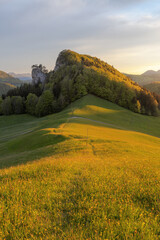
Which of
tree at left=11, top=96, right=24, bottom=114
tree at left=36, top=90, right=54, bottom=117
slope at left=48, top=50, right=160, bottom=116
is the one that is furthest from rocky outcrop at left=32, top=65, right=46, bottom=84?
tree at left=36, top=90, right=54, bottom=117

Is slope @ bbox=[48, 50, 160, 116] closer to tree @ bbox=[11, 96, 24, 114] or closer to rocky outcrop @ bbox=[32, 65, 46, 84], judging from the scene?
tree @ bbox=[11, 96, 24, 114]

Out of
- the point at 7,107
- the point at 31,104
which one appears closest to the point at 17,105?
the point at 7,107

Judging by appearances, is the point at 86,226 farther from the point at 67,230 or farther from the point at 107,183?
the point at 107,183

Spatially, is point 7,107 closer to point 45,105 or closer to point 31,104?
point 31,104

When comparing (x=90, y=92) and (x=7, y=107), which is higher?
(x=90, y=92)

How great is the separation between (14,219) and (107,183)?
3.97 m

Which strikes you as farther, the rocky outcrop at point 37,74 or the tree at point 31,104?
the rocky outcrop at point 37,74

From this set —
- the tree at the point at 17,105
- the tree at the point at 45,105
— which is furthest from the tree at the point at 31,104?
the tree at the point at 45,105

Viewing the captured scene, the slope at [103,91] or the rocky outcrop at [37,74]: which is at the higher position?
Result: the rocky outcrop at [37,74]

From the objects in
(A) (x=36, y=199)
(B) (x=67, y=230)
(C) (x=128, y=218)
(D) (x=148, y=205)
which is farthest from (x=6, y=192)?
(D) (x=148, y=205)

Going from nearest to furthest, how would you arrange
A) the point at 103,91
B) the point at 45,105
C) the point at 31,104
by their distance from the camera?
the point at 103,91, the point at 45,105, the point at 31,104

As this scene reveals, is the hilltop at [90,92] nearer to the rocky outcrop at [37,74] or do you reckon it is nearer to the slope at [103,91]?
the slope at [103,91]

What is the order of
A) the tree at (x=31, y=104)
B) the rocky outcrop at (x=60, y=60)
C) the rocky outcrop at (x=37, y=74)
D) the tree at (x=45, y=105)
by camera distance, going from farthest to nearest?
the rocky outcrop at (x=37, y=74)
the rocky outcrop at (x=60, y=60)
the tree at (x=31, y=104)
the tree at (x=45, y=105)

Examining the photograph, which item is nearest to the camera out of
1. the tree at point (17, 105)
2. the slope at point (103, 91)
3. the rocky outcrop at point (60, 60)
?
the slope at point (103, 91)
